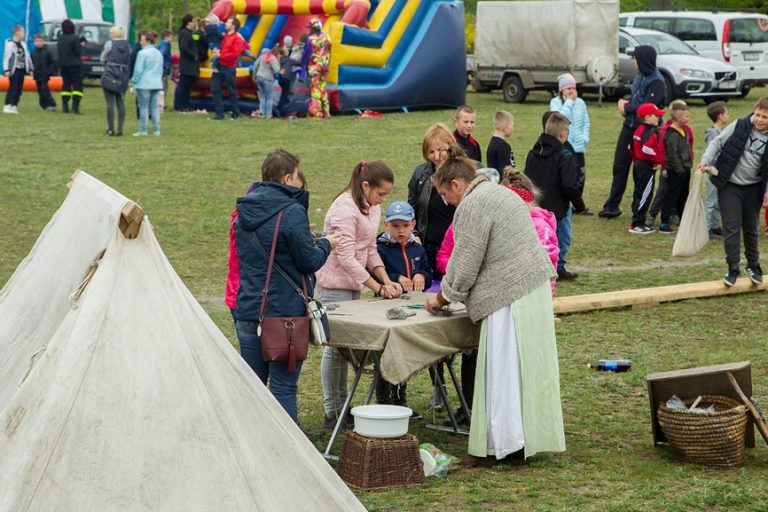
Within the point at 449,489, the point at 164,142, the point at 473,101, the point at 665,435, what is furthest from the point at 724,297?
the point at 473,101

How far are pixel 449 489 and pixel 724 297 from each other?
568cm

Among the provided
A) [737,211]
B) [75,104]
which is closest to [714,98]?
[75,104]

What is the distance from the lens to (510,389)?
646 cm

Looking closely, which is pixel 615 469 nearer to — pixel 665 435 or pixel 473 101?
pixel 665 435

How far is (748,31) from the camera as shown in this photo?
28938 mm

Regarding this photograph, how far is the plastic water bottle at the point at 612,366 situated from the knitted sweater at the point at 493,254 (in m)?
2.23

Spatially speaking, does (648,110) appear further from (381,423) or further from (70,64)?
(70,64)

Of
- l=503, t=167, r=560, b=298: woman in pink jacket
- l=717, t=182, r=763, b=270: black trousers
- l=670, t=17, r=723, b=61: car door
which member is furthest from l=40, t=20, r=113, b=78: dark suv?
l=503, t=167, r=560, b=298: woman in pink jacket

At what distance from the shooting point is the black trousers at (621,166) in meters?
14.9

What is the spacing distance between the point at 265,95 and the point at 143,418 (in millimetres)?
19911

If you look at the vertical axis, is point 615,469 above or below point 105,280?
below

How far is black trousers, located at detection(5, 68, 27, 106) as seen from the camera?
25.5m

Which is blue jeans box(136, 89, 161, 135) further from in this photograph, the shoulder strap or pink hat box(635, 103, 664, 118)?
the shoulder strap

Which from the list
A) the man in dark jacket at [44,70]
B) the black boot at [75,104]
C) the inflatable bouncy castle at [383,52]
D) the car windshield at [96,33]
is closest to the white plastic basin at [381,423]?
the inflatable bouncy castle at [383,52]
